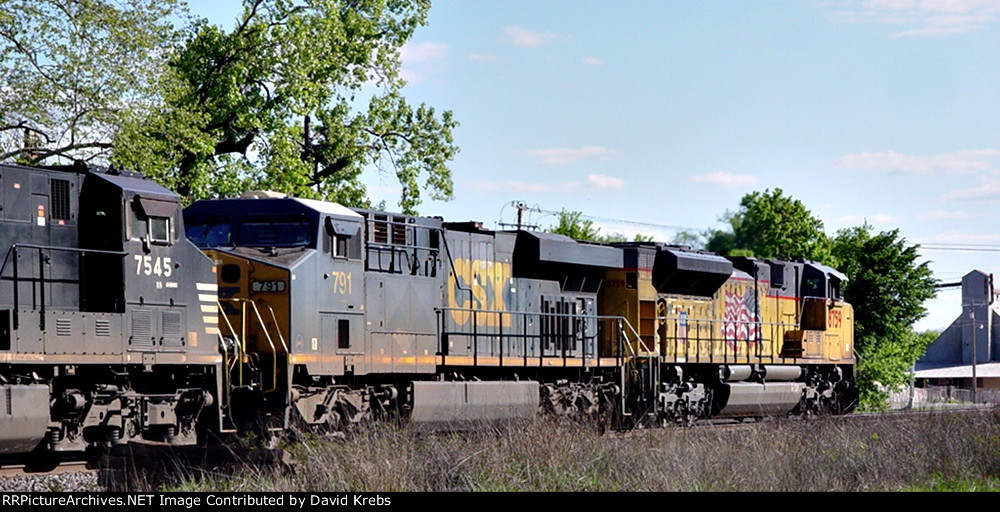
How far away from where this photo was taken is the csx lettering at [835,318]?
26.6 m

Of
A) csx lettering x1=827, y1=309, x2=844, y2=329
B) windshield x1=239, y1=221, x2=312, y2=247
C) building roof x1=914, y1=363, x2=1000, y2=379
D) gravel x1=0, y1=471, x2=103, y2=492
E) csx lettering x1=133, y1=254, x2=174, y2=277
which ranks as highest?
windshield x1=239, y1=221, x2=312, y2=247

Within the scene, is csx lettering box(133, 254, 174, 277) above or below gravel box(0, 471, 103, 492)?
above

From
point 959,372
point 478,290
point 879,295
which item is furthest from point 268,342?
point 959,372

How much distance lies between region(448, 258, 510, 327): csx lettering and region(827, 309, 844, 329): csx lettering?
10.5 meters

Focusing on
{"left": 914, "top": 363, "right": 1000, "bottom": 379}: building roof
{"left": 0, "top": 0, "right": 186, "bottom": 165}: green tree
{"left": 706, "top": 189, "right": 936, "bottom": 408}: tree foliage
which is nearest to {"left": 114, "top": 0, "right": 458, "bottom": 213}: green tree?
{"left": 0, "top": 0, "right": 186, "bottom": 165}: green tree

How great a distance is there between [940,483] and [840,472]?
949mm

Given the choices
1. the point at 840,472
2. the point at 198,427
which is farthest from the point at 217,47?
the point at 840,472

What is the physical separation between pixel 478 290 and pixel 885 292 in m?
21.3

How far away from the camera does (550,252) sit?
1916 cm

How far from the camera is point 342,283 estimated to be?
50.2ft

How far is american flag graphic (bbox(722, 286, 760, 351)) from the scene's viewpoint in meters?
23.4

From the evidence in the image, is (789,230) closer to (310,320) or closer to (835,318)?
(835,318)

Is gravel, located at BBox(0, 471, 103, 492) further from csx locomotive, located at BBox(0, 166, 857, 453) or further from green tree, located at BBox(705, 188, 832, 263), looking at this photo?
green tree, located at BBox(705, 188, 832, 263)
